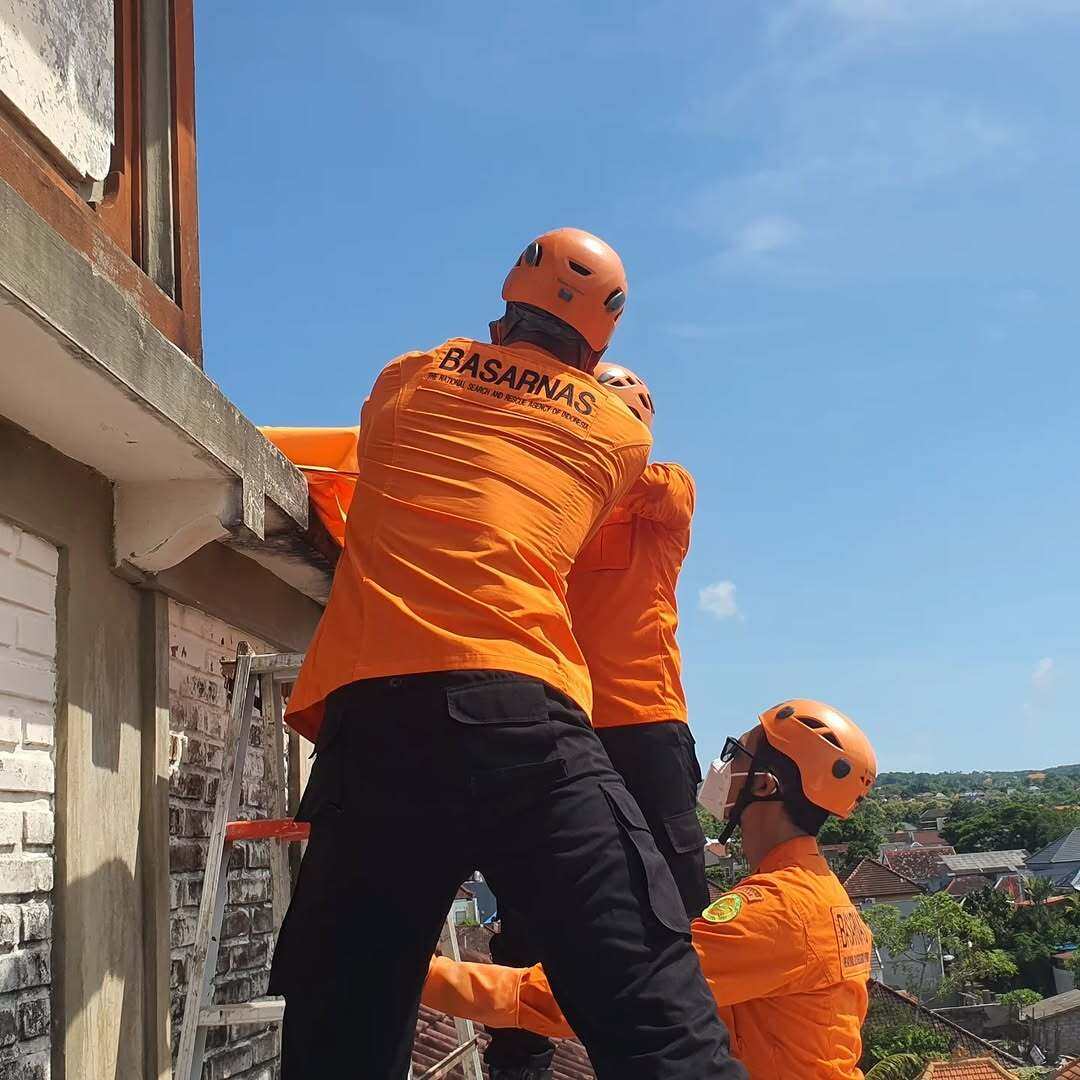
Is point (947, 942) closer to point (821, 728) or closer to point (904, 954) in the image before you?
point (904, 954)

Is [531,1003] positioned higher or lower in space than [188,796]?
lower

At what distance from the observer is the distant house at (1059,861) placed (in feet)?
367

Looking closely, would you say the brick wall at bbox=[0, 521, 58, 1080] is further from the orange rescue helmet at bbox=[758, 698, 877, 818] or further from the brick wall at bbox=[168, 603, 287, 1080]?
the orange rescue helmet at bbox=[758, 698, 877, 818]

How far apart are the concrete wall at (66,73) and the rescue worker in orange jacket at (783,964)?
2.76 metres

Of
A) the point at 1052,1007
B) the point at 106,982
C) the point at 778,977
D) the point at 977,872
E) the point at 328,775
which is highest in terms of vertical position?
the point at 328,775

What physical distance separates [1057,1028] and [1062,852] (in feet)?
202

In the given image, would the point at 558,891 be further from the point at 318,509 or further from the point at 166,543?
the point at 318,509

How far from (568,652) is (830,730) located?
1.67 m

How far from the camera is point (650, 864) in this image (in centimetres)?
251

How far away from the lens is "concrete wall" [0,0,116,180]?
3.72 m

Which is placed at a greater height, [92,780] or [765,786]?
[92,780]

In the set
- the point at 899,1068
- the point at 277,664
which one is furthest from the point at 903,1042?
the point at 277,664

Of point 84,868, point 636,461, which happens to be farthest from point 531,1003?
point 636,461

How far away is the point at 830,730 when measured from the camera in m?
4.16
